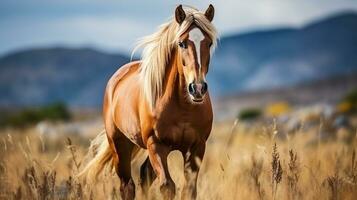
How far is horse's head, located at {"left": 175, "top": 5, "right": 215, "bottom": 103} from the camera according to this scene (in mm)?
5938

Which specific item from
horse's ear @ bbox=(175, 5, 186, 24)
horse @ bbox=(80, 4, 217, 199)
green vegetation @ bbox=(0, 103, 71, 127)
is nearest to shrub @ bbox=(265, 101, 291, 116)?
green vegetation @ bbox=(0, 103, 71, 127)

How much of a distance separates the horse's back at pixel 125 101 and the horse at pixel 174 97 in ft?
0.03

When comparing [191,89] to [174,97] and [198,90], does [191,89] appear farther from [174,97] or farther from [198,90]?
[174,97]

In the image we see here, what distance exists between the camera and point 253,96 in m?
113

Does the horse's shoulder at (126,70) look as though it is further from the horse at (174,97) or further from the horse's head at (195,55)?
the horse's head at (195,55)

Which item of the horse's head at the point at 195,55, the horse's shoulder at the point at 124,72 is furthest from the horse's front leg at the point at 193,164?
the horse's shoulder at the point at 124,72

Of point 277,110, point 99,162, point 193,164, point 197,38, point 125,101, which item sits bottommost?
point 277,110

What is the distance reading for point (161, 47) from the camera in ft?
22.1

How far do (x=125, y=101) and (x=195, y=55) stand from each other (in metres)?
1.61

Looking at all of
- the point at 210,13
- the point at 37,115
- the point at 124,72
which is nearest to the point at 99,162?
the point at 124,72

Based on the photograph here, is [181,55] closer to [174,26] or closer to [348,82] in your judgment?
[174,26]

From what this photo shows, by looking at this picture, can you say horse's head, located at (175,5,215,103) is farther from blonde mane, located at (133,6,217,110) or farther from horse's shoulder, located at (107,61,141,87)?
horse's shoulder, located at (107,61,141,87)

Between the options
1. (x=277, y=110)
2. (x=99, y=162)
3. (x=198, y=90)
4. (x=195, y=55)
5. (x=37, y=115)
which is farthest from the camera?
(x=277, y=110)

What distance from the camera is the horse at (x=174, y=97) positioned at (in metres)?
6.16
